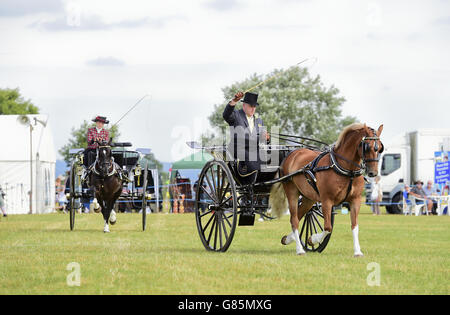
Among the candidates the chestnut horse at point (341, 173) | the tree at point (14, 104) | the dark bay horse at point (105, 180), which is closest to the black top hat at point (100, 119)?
the dark bay horse at point (105, 180)

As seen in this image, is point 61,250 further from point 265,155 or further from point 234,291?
point 234,291

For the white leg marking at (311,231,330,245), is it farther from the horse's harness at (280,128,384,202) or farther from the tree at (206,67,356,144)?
the tree at (206,67,356,144)

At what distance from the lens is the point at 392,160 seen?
3297cm

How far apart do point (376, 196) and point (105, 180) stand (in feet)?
53.6

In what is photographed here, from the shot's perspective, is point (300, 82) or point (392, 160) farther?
point (300, 82)

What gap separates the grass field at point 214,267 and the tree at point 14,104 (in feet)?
179

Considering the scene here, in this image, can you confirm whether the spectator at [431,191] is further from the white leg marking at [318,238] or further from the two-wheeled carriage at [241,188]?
the white leg marking at [318,238]

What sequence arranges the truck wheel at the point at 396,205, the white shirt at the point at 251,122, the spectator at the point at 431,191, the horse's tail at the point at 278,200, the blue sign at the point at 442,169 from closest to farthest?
1. the white shirt at the point at 251,122
2. the horse's tail at the point at 278,200
3. the blue sign at the point at 442,169
4. the spectator at the point at 431,191
5. the truck wheel at the point at 396,205

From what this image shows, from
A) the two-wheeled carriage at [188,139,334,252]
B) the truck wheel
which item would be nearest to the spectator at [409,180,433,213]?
the truck wheel

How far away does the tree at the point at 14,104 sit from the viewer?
2569 inches

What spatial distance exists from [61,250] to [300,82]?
159 ft

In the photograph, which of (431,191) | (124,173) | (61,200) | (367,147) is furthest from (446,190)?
(367,147)
